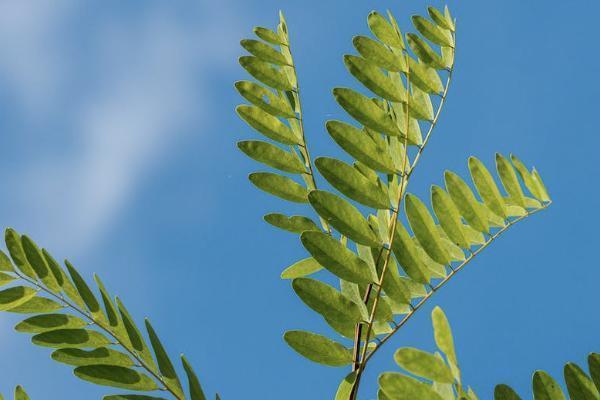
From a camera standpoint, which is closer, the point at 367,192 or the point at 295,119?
the point at 367,192

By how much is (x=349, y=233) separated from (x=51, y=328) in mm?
773

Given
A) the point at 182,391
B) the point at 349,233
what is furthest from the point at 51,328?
the point at 349,233

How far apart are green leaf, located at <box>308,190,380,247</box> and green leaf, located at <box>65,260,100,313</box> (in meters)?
0.63

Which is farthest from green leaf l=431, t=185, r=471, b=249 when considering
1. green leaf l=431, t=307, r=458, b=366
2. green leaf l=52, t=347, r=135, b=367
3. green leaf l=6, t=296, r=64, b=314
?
green leaf l=6, t=296, r=64, b=314

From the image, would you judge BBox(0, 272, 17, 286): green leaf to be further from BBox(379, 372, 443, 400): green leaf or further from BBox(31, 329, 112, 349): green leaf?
BBox(379, 372, 443, 400): green leaf

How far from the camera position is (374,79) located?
2018 millimetres

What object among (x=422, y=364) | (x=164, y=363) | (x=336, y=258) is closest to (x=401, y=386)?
(x=422, y=364)

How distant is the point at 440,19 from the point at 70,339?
1.25 meters

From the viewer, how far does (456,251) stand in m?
2.06

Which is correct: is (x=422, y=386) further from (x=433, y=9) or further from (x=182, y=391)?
(x=433, y=9)

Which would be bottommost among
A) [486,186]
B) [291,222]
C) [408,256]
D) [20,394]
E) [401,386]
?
[20,394]

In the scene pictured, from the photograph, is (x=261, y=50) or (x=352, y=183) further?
(x=261, y=50)

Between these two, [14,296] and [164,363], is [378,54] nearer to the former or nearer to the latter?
[164,363]

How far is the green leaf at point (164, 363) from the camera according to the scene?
1.98 m
